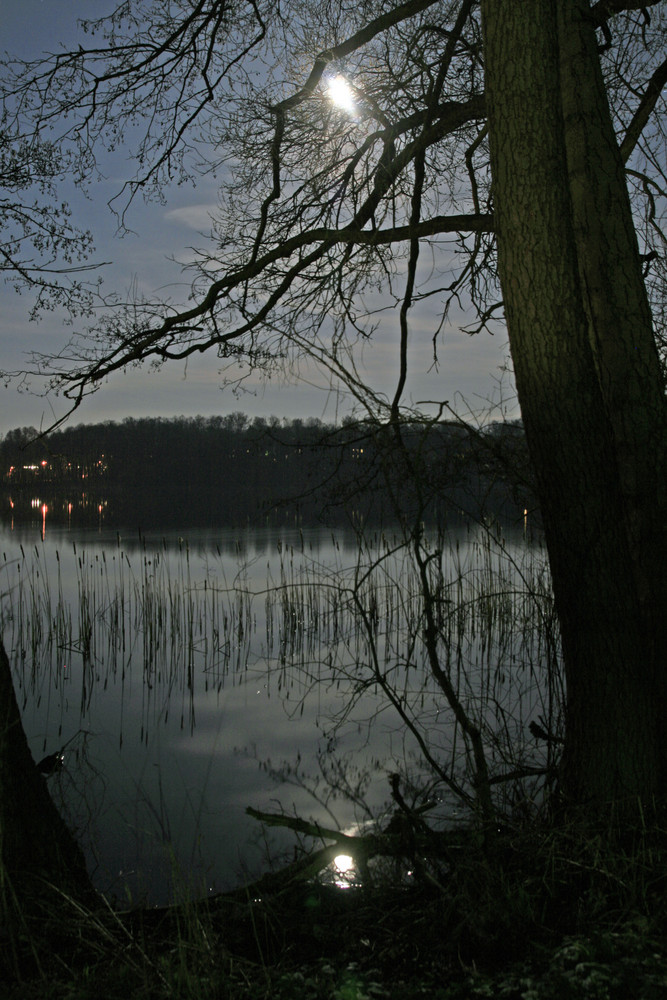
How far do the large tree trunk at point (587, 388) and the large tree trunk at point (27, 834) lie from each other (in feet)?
5.54

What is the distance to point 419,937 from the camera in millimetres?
2062

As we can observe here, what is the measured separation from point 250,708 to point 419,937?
3.93 metres

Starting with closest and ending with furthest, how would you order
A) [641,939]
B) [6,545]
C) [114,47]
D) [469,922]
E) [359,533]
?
[641,939] → [469,922] → [359,533] → [114,47] → [6,545]

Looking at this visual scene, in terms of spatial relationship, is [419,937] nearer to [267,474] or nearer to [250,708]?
[250,708]

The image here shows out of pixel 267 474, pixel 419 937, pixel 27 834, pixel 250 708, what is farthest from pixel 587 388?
pixel 267 474

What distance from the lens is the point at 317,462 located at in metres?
3.87

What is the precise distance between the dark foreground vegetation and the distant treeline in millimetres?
1170

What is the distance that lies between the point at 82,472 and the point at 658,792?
3692 centimetres

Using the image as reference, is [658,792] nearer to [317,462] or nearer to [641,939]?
[641,939]

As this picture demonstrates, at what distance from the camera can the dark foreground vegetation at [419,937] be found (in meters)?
1.80

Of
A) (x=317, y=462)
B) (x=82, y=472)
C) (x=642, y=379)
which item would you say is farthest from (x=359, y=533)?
(x=82, y=472)

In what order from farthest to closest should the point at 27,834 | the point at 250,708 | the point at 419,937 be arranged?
the point at 250,708 → the point at 27,834 → the point at 419,937

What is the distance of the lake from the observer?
3604 mm

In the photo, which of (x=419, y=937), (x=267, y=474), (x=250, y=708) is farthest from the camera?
(x=267, y=474)
